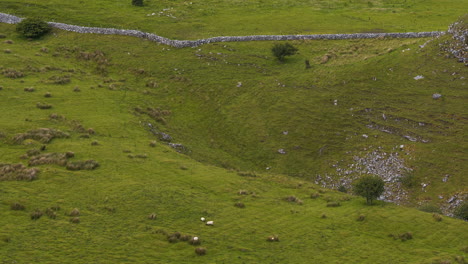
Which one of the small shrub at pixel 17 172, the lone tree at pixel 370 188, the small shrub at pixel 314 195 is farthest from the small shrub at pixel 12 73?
the lone tree at pixel 370 188

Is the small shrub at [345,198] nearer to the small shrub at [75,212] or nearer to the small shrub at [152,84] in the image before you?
the small shrub at [75,212]

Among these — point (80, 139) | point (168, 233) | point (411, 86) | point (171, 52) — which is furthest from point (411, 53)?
point (168, 233)

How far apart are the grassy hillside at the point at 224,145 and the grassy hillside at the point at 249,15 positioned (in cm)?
707

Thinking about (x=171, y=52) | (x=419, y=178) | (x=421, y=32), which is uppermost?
(x=421, y=32)

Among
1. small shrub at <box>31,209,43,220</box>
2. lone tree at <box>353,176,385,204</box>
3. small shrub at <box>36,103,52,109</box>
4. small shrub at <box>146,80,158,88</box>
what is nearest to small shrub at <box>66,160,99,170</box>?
small shrub at <box>31,209,43,220</box>

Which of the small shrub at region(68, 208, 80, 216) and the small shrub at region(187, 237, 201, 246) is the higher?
the small shrub at region(68, 208, 80, 216)

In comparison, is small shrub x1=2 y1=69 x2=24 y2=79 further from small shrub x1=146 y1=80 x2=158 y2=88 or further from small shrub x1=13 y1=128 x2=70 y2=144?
small shrub x1=13 y1=128 x2=70 y2=144

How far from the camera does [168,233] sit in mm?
34844

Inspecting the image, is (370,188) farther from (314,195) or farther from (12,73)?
(12,73)

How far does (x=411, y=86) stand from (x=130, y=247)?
1713 inches

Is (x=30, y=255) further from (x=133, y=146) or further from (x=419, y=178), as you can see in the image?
(x=419, y=178)

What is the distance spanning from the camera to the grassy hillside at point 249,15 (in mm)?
88188

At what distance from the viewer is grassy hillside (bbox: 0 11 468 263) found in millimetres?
34438

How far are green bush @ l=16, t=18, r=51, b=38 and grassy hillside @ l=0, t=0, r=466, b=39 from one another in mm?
4847
